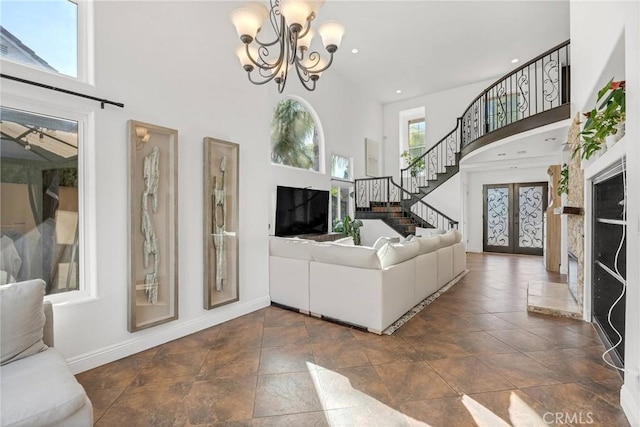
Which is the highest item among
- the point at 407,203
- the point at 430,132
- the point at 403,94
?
the point at 403,94

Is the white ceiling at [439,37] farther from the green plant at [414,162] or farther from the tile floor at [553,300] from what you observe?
the tile floor at [553,300]

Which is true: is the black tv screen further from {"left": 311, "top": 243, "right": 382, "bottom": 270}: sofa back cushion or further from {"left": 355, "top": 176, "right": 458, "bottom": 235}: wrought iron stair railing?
{"left": 311, "top": 243, "right": 382, "bottom": 270}: sofa back cushion

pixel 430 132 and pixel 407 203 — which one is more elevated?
pixel 430 132

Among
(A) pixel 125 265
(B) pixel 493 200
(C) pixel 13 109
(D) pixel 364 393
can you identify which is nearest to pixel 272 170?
(A) pixel 125 265

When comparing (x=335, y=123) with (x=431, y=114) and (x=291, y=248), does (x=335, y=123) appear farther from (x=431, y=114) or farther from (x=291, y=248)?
(x=291, y=248)

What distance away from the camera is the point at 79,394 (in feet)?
4.58

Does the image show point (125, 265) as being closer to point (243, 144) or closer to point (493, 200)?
point (243, 144)

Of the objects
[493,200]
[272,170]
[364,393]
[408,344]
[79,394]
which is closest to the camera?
[79,394]

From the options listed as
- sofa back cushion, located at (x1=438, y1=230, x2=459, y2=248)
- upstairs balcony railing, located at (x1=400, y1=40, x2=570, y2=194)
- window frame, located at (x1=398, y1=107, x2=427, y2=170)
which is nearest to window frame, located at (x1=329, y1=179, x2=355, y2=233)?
upstairs balcony railing, located at (x1=400, y1=40, x2=570, y2=194)

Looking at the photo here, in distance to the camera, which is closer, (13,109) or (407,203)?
(13,109)

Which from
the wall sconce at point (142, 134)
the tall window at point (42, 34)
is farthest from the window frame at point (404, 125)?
the tall window at point (42, 34)

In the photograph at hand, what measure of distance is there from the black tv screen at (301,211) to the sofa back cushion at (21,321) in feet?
13.4

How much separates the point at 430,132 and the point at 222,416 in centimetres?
937

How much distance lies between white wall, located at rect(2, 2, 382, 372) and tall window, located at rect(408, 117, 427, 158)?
7236 mm
